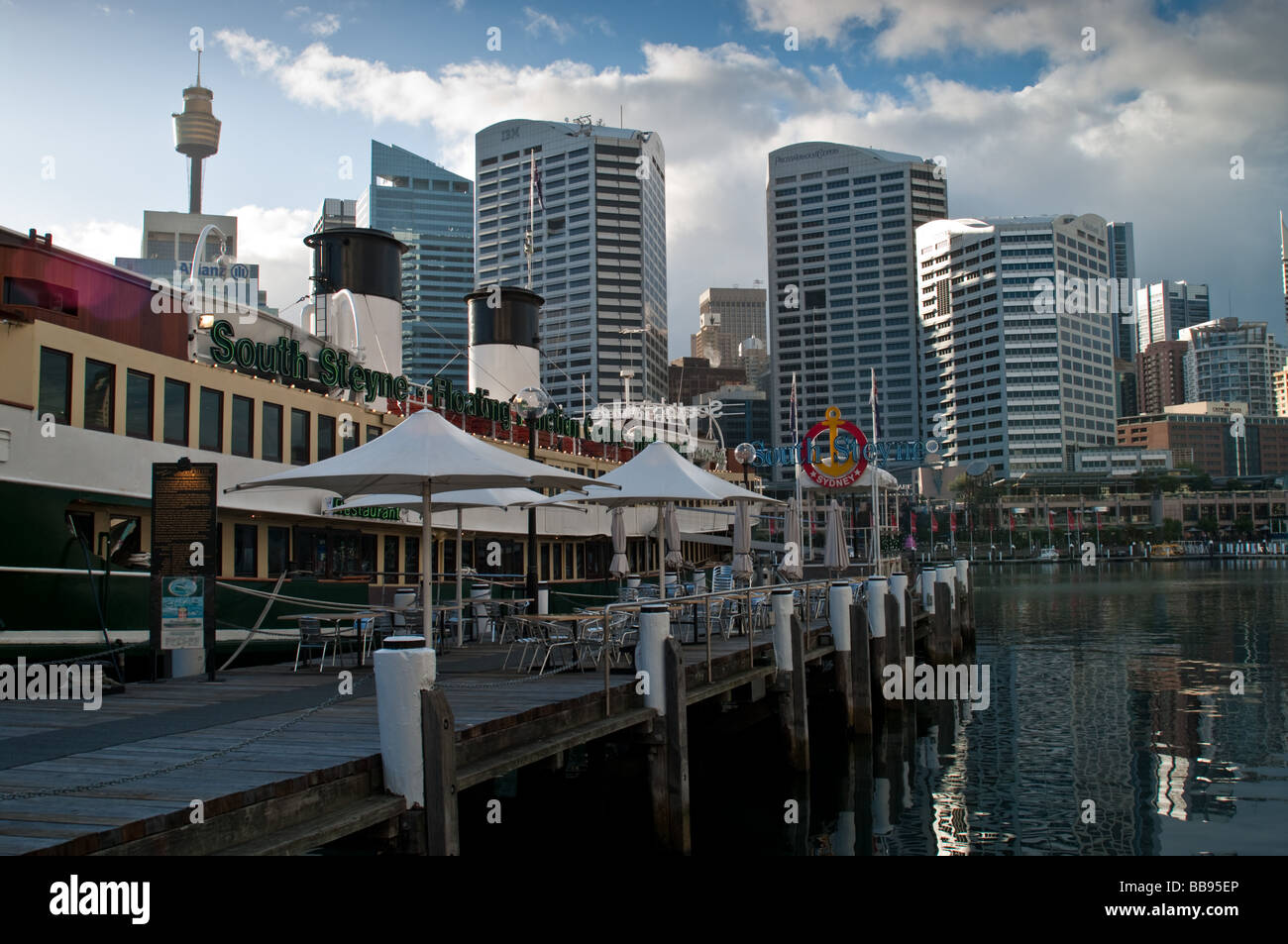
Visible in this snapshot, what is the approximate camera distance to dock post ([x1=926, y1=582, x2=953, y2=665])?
93.9ft

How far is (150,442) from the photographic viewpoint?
1590cm

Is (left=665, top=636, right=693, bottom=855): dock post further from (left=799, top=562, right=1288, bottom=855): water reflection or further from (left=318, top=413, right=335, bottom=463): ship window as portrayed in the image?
(left=318, top=413, right=335, bottom=463): ship window

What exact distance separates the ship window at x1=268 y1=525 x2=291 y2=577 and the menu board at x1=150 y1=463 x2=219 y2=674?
5049 mm

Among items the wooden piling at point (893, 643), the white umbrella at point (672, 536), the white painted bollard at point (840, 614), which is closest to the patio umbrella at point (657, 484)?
the white painted bollard at point (840, 614)

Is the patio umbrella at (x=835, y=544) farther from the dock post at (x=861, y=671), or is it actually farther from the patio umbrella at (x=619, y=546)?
the dock post at (x=861, y=671)

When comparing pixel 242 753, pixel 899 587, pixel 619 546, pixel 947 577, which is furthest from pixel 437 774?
pixel 947 577

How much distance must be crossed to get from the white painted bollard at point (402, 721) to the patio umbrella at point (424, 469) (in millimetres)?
3767

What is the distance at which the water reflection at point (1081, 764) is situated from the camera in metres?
13.7

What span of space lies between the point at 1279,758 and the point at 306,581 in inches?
671

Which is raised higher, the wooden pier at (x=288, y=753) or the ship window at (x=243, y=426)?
the ship window at (x=243, y=426)

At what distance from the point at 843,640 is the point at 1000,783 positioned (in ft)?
12.7

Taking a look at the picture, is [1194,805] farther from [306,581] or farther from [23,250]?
[23,250]

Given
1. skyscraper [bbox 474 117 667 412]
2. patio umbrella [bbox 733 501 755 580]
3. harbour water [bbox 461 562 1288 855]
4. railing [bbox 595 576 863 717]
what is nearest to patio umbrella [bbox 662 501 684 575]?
patio umbrella [bbox 733 501 755 580]

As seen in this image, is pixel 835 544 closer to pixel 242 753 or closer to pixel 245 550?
pixel 245 550
